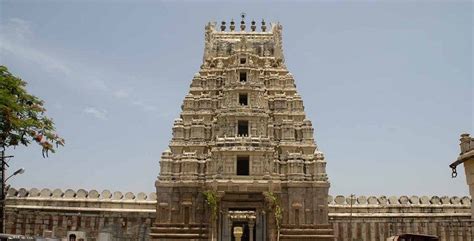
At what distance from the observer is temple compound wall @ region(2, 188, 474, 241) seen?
34.1m

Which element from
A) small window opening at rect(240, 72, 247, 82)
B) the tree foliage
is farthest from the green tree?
small window opening at rect(240, 72, 247, 82)

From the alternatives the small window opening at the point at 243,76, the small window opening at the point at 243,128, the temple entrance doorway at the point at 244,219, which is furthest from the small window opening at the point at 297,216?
the small window opening at the point at 243,76

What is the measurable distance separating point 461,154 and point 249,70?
820 inches

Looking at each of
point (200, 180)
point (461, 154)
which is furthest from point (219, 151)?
point (461, 154)

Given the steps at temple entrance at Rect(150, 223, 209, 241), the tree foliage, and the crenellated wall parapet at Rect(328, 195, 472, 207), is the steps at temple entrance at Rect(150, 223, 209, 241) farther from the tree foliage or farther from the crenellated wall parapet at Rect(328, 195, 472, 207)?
the crenellated wall parapet at Rect(328, 195, 472, 207)

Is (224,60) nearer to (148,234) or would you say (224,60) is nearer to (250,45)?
(250,45)

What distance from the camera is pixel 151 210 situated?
34.4 m

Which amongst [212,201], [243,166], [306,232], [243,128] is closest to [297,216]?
[306,232]

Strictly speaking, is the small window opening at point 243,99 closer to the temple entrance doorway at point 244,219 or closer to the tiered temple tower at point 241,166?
the tiered temple tower at point 241,166

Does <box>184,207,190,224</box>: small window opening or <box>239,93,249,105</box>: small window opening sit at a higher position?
<box>239,93,249,105</box>: small window opening

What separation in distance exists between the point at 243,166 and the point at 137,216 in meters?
7.85

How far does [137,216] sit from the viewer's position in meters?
34.2

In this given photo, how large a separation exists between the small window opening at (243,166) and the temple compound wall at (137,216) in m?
6.46

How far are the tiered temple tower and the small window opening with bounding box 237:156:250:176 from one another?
0.07 metres
